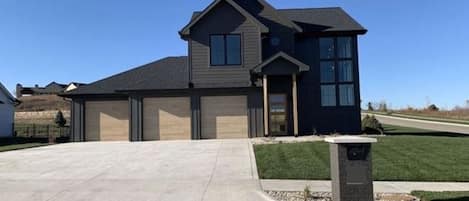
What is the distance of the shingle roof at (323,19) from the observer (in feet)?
83.6

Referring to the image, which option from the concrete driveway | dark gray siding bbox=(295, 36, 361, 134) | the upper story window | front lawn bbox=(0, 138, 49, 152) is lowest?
the concrete driveway

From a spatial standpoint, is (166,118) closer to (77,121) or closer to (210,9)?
(77,121)

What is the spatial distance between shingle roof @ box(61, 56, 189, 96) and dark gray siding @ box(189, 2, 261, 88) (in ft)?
4.31

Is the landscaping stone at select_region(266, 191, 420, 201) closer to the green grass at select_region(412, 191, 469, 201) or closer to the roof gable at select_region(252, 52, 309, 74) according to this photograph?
the green grass at select_region(412, 191, 469, 201)

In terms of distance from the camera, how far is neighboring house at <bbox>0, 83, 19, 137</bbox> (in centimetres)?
3412

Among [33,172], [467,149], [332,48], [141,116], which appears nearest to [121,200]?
[33,172]

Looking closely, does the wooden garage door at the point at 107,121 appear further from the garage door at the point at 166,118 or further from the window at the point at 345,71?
the window at the point at 345,71

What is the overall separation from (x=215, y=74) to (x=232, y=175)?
13.2 m

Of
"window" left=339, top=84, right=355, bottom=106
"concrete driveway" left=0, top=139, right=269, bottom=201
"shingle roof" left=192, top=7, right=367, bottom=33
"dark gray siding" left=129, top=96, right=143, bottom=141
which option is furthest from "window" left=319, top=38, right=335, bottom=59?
"dark gray siding" left=129, top=96, right=143, bottom=141

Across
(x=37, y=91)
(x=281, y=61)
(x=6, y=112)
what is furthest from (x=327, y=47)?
(x=37, y=91)

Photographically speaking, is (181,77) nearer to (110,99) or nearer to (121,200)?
(110,99)

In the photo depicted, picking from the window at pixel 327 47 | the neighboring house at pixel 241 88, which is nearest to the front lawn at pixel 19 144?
the neighboring house at pixel 241 88

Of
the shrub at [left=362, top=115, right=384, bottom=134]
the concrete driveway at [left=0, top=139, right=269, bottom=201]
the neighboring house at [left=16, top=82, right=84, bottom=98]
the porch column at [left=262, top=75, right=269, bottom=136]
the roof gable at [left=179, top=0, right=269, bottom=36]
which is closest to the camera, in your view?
the concrete driveway at [left=0, top=139, right=269, bottom=201]

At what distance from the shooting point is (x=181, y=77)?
2586 cm
